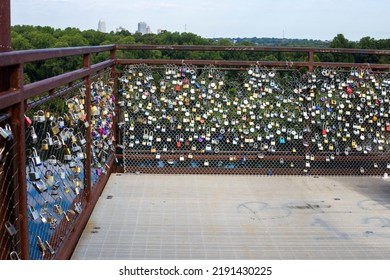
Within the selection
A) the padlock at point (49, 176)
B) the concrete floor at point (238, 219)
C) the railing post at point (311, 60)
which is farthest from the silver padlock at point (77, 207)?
the railing post at point (311, 60)

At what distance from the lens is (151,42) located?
21.1m

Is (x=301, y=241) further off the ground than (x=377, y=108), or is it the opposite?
(x=377, y=108)

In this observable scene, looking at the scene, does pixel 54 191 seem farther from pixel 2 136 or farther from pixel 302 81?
pixel 302 81

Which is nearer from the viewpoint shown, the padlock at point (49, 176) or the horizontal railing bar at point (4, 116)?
the horizontal railing bar at point (4, 116)

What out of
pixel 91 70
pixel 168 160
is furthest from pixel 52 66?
pixel 91 70

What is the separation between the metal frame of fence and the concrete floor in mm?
218

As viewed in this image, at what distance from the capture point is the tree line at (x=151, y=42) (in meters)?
10.4

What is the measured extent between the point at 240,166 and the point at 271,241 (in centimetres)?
217

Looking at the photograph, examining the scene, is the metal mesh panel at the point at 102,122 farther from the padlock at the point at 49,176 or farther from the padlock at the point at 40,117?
the padlock at the point at 49,176

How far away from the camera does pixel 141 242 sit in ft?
13.7

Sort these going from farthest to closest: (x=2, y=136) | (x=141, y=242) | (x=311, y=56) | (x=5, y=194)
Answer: (x=311, y=56)
(x=141, y=242)
(x=5, y=194)
(x=2, y=136)

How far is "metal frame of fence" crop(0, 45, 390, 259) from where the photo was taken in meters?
2.48

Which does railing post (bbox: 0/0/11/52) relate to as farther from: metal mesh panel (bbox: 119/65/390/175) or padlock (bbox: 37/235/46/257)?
metal mesh panel (bbox: 119/65/390/175)

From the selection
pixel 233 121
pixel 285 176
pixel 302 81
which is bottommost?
pixel 285 176
